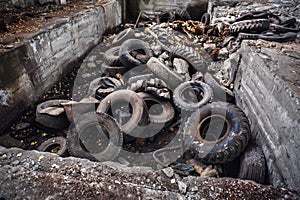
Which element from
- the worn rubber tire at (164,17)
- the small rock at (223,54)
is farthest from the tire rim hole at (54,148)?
the worn rubber tire at (164,17)

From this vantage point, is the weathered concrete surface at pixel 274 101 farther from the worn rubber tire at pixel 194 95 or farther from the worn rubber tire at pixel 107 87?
the worn rubber tire at pixel 107 87

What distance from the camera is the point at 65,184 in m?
1.53

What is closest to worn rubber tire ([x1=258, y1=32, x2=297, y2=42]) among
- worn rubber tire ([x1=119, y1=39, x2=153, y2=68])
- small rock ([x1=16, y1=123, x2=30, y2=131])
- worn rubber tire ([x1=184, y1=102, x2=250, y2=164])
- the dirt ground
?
worn rubber tire ([x1=184, y1=102, x2=250, y2=164])

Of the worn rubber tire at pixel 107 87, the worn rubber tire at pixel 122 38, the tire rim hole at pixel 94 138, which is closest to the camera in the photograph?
the tire rim hole at pixel 94 138

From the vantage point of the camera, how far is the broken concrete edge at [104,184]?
148 cm

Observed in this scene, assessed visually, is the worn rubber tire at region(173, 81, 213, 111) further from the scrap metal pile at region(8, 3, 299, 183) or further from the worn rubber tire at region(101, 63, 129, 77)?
the worn rubber tire at region(101, 63, 129, 77)

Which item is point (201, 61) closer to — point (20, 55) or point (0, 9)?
point (20, 55)

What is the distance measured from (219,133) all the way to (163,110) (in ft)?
3.42

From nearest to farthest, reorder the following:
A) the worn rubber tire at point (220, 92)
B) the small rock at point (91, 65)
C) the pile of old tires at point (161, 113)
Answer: the pile of old tires at point (161, 113)
the worn rubber tire at point (220, 92)
the small rock at point (91, 65)

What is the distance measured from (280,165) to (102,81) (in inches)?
136

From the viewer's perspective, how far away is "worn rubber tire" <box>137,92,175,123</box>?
3.36m

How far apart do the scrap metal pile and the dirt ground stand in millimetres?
1270

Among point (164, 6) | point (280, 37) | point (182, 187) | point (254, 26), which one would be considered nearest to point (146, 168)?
point (182, 187)

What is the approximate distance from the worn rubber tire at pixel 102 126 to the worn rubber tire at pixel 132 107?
21 centimetres
